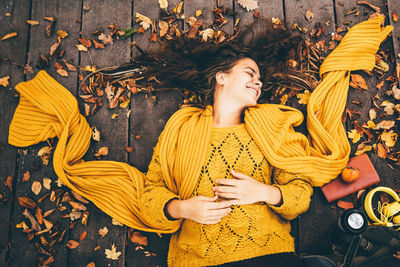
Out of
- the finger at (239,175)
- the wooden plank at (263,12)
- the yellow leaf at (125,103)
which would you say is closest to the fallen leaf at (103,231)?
the yellow leaf at (125,103)

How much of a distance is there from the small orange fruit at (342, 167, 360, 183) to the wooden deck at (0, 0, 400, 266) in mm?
241

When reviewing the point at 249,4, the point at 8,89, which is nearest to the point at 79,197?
the point at 8,89

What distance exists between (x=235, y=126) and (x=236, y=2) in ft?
4.17

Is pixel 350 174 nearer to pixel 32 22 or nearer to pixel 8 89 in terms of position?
pixel 8 89

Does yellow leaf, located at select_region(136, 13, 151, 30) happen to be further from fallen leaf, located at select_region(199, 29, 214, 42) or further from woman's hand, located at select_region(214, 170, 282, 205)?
woman's hand, located at select_region(214, 170, 282, 205)

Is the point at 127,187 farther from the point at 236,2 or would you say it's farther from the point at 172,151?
the point at 236,2

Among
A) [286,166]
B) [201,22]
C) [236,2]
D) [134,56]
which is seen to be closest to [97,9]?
[134,56]

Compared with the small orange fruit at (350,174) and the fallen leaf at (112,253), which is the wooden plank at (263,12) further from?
the fallen leaf at (112,253)

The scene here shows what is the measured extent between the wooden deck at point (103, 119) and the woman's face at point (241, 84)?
0.53 metres

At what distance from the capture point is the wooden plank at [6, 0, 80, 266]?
2107 mm

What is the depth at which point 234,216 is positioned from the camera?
1733 mm

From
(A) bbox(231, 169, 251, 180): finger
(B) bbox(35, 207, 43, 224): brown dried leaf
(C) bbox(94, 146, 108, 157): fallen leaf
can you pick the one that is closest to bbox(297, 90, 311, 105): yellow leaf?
(A) bbox(231, 169, 251, 180): finger

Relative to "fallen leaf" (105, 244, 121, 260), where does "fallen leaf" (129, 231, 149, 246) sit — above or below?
above

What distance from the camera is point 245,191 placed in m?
1.67
